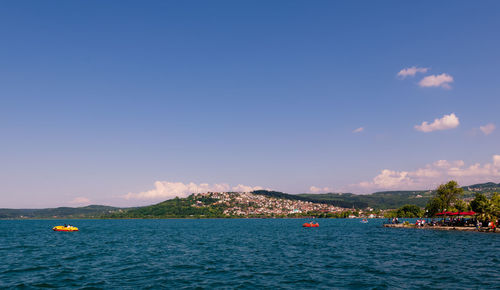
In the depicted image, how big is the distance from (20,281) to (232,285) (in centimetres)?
2009

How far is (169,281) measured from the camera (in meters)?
28.3

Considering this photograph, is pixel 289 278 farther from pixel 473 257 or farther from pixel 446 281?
pixel 473 257

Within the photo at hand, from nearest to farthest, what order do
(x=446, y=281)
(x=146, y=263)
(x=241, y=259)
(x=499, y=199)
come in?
1. (x=446, y=281)
2. (x=146, y=263)
3. (x=241, y=259)
4. (x=499, y=199)

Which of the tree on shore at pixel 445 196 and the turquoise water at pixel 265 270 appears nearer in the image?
the turquoise water at pixel 265 270

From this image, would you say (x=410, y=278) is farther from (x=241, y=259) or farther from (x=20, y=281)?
(x=20, y=281)

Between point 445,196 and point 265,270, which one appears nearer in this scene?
point 265,270

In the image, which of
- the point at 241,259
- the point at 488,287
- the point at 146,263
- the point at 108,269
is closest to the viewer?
the point at 488,287

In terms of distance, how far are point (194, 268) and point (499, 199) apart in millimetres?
112503

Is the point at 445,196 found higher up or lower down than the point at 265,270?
higher up

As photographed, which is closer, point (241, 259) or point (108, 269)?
point (108, 269)

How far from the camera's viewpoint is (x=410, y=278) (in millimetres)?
28609

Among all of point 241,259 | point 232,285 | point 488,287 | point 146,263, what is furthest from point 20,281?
point 488,287

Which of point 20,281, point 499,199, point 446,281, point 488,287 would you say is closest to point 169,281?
point 20,281

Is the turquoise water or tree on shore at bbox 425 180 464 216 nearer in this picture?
the turquoise water
